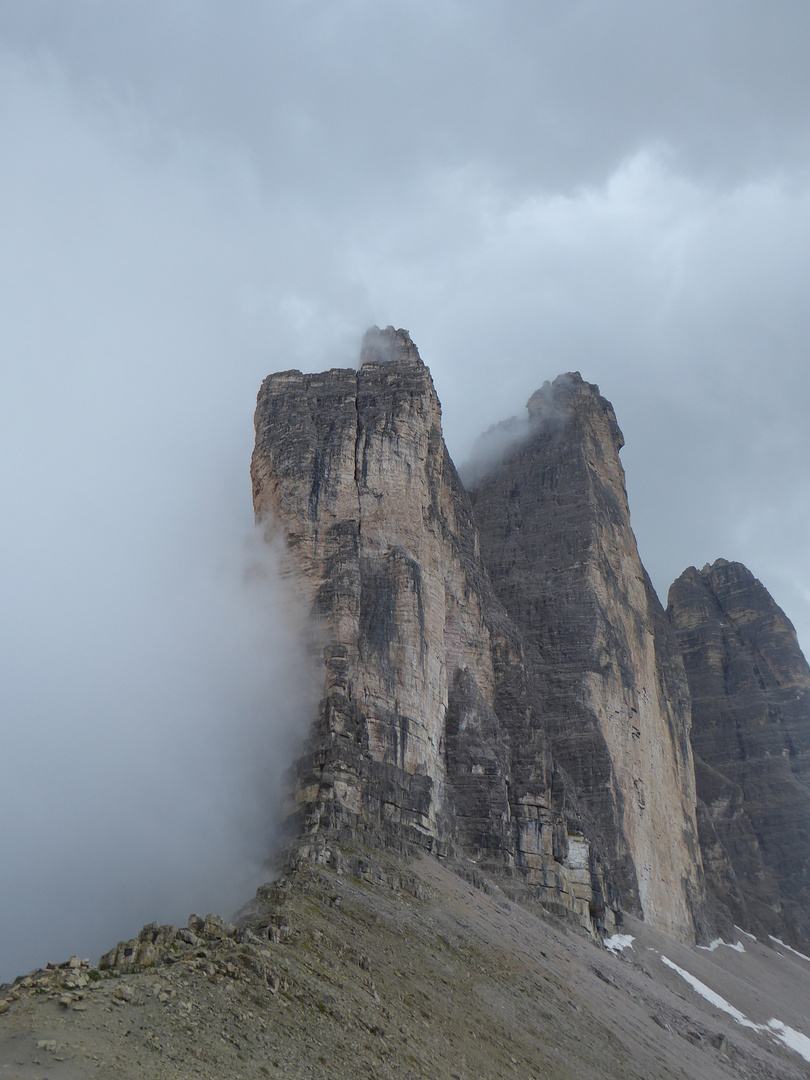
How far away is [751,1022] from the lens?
66.9 meters

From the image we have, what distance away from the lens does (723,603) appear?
138 metres

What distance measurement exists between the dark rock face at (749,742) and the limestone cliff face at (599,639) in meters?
13.8

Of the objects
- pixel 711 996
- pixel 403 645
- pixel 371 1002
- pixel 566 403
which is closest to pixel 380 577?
pixel 403 645

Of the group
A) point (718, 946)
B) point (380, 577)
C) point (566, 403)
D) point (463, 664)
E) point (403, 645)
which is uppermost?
Answer: point (566, 403)

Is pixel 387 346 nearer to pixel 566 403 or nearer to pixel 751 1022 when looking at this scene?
pixel 566 403

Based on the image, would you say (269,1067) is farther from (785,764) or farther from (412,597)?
(785,764)

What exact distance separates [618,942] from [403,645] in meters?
25.4

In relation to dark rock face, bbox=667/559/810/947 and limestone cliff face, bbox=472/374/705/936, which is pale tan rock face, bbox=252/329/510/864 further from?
dark rock face, bbox=667/559/810/947

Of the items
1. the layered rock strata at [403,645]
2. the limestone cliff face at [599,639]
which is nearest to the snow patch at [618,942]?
the layered rock strata at [403,645]

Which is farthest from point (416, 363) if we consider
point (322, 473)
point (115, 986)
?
point (115, 986)

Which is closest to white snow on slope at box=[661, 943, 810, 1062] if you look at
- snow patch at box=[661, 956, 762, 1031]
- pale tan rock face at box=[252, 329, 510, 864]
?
snow patch at box=[661, 956, 762, 1031]

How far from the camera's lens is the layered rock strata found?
180 feet

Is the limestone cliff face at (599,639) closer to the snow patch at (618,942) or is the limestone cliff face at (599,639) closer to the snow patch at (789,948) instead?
the snow patch at (618,942)

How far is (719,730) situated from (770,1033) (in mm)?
61034
